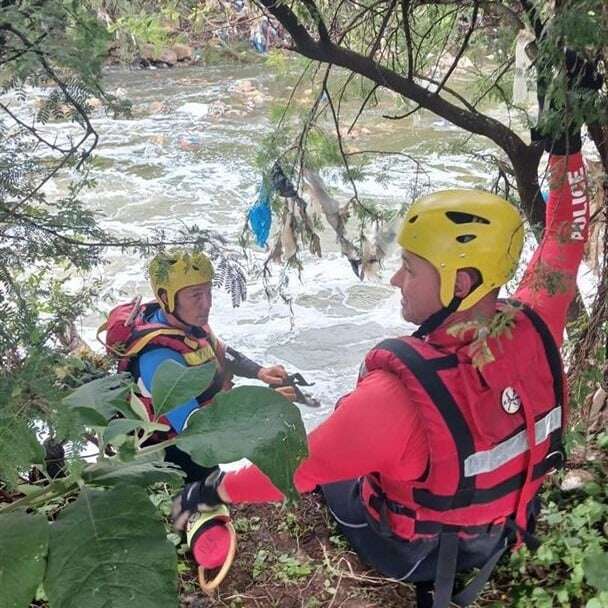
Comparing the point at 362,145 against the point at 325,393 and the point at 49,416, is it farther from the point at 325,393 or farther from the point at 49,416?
the point at 49,416

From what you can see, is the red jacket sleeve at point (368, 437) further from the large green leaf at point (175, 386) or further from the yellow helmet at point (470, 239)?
the large green leaf at point (175, 386)

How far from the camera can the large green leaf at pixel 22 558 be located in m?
1.05

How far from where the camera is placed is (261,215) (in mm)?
3172

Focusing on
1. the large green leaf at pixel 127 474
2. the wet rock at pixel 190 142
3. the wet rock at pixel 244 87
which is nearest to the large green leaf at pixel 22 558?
the large green leaf at pixel 127 474

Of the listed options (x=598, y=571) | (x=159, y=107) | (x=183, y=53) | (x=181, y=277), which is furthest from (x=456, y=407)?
Answer: (x=183, y=53)

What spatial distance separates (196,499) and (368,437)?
786 millimetres

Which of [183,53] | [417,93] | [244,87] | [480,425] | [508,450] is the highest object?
[183,53]

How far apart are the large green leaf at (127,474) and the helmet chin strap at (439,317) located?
3.96 ft

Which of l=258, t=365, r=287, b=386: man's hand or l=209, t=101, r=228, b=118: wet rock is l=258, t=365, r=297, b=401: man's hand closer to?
l=258, t=365, r=287, b=386: man's hand

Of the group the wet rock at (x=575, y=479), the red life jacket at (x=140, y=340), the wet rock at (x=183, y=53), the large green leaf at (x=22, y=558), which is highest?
the wet rock at (x=183, y=53)

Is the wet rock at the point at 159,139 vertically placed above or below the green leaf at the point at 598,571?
below

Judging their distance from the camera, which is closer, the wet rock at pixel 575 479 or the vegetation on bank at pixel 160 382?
the vegetation on bank at pixel 160 382

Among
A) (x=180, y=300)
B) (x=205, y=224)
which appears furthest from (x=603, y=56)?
(x=205, y=224)

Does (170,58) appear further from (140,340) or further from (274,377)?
(140,340)
